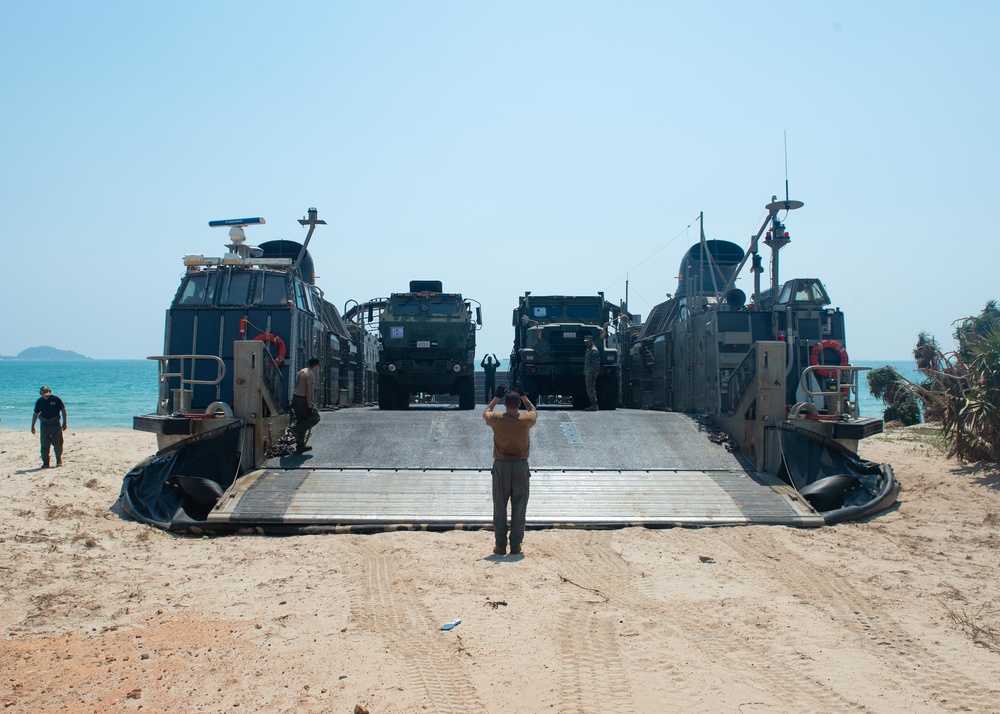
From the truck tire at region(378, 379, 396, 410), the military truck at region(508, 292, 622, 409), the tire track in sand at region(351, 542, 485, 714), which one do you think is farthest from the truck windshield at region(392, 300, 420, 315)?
the tire track in sand at region(351, 542, 485, 714)

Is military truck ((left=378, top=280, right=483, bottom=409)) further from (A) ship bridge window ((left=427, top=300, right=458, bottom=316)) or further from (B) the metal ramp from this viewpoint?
(B) the metal ramp

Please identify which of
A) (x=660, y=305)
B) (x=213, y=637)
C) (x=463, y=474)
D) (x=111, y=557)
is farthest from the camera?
(x=660, y=305)

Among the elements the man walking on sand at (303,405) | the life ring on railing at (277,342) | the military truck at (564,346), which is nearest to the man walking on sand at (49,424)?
the life ring on railing at (277,342)

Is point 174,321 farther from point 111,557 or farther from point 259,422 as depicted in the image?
point 111,557

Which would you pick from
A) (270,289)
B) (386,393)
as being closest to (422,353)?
(386,393)

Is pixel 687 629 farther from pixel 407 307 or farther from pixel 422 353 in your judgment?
pixel 407 307

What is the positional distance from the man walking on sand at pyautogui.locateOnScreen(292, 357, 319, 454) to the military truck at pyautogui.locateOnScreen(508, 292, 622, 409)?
6.78 meters

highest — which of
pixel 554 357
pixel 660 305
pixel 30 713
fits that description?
pixel 660 305

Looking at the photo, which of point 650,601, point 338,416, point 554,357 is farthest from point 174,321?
point 650,601

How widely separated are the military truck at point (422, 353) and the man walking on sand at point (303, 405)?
647 centimetres

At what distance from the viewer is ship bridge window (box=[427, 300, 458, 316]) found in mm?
17359

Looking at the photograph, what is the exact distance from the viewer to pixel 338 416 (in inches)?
500

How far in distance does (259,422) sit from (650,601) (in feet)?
19.1

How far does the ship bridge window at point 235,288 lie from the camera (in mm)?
15172
